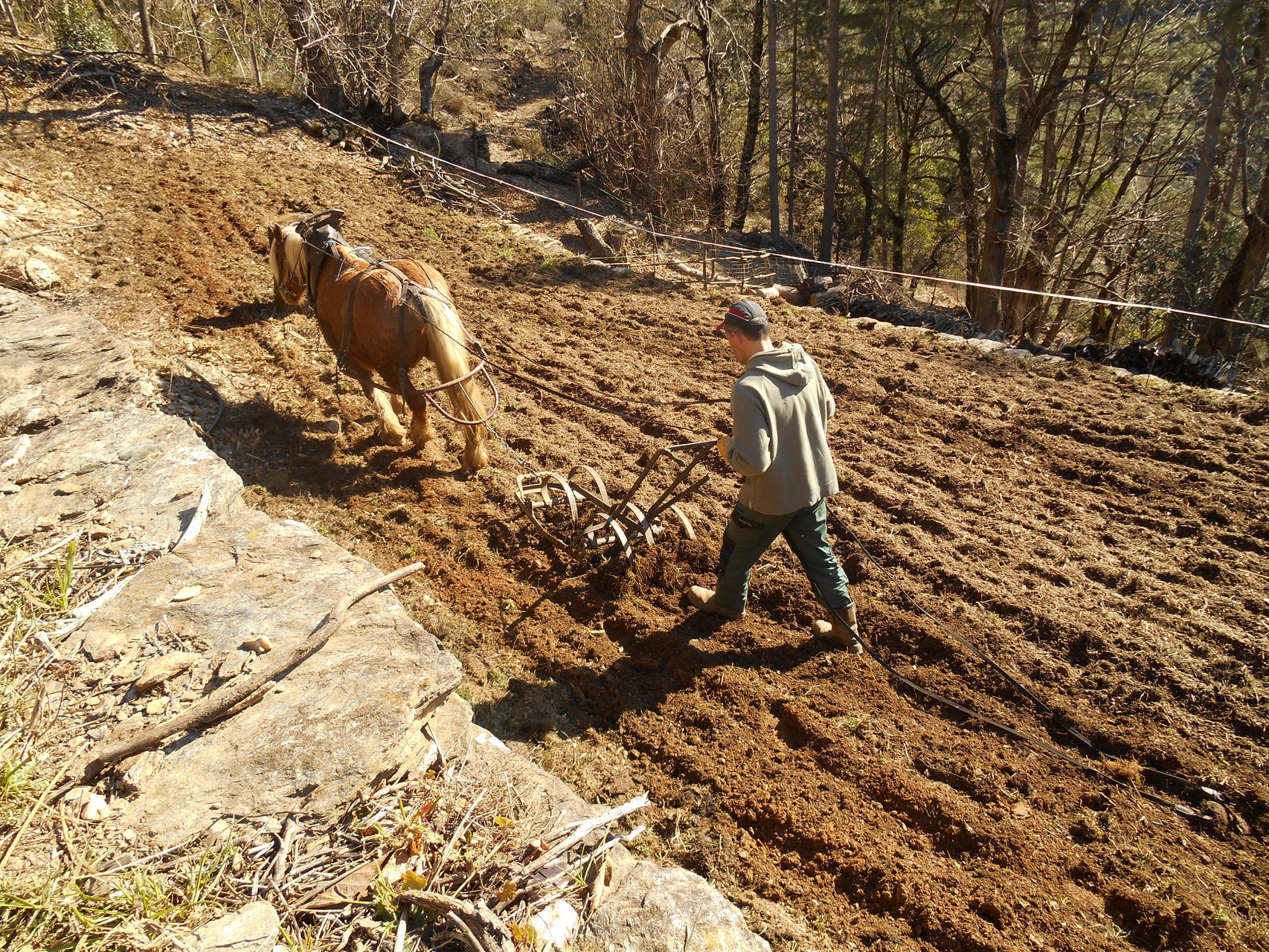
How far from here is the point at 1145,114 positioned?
17953mm

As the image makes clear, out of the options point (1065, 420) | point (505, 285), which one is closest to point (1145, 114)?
point (1065, 420)

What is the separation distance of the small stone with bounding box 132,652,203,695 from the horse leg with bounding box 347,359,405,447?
10.9ft

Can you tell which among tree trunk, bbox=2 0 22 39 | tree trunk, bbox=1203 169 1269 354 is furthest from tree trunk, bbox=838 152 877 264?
tree trunk, bbox=2 0 22 39

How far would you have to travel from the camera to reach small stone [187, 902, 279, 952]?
2.05 metres

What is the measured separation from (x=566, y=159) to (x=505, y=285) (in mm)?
8662

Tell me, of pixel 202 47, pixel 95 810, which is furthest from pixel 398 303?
pixel 202 47

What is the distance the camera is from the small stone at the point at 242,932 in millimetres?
2047

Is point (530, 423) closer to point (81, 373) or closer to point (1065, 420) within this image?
point (81, 373)

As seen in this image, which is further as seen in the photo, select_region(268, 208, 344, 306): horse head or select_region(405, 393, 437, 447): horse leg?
select_region(268, 208, 344, 306): horse head

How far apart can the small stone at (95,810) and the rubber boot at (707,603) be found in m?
3.08

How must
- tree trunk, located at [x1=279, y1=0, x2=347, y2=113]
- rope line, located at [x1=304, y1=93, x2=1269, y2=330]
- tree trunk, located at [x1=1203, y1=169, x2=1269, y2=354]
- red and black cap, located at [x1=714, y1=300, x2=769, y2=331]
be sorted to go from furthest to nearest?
tree trunk, located at [x1=279, y1=0, x2=347, y2=113]
tree trunk, located at [x1=1203, y1=169, x2=1269, y2=354]
rope line, located at [x1=304, y1=93, x2=1269, y2=330]
red and black cap, located at [x1=714, y1=300, x2=769, y2=331]

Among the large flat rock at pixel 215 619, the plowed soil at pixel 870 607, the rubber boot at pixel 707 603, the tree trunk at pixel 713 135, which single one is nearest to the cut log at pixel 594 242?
the plowed soil at pixel 870 607

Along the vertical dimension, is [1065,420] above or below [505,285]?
below

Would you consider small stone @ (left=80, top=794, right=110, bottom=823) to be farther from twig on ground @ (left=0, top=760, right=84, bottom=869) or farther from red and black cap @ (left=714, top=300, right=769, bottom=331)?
red and black cap @ (left=714, top=300, right=769, bottom=331)
